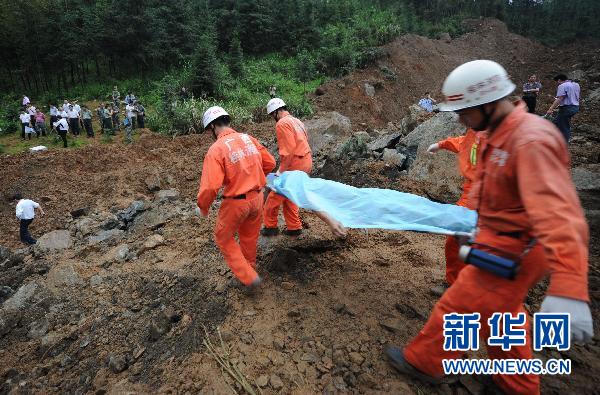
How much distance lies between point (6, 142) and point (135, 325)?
1441 cm

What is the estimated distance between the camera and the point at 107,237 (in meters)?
6.30

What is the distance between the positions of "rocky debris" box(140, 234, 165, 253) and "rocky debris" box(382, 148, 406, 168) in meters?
4.26

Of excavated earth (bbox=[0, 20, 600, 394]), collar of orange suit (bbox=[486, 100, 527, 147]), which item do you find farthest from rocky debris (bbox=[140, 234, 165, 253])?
collar of orange suit (bbox=[486, 100, 527, 147])

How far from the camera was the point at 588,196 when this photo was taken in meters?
4.47

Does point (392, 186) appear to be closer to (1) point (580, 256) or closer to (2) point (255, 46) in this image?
(1) point (580, 256)

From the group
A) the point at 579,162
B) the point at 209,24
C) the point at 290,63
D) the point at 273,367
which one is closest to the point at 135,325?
the point at 273,367

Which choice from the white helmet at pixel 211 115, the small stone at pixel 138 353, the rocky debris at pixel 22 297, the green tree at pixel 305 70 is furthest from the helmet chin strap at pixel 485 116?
the green tree at pixel 305 70

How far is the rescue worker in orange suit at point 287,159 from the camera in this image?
4590mm

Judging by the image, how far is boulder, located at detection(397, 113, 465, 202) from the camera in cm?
589

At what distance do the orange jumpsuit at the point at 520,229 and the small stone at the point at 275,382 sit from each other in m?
0.90

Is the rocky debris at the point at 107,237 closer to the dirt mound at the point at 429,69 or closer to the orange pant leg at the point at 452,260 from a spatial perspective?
the orange pant leg at the point at 452,260

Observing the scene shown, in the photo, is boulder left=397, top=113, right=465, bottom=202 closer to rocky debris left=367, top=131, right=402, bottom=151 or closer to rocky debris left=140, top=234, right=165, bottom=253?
rocky debris left=367, top=131, right=402, bottom=151

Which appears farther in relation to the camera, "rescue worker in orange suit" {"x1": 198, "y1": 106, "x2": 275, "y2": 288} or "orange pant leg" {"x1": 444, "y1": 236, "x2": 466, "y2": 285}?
"rescue worker in orange suit" {"x1": 198, "y1": 106, "x2": 275, "y2": 288}

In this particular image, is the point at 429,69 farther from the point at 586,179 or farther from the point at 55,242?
the point at 55,242
